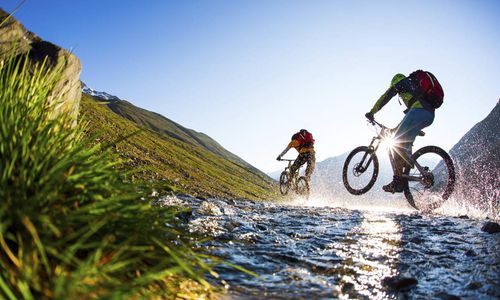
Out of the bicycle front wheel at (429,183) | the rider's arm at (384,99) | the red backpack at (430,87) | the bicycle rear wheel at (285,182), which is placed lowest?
the bicycle rear wheel at (285,182)

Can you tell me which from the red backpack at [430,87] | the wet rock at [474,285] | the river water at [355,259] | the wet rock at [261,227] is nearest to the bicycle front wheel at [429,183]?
the red backpack at [430,87]

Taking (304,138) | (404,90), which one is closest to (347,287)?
Result: (404,90)

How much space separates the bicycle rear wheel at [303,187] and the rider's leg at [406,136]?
40.8 feet

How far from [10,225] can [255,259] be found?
3097 millimetres

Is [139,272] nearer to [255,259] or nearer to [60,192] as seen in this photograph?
[60,192]

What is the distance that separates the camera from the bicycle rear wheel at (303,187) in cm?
2447

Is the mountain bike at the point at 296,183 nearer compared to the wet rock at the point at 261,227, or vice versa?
the wet rock at the point at 261,227

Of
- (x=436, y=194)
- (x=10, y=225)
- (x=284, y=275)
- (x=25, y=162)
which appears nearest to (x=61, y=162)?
(x=25, y=162)

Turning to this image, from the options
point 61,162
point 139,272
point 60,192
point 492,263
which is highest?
point 492,263

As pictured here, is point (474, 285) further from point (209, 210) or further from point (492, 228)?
point (209, 210)

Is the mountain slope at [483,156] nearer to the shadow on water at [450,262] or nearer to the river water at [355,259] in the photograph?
the shadow on water at [450,262]

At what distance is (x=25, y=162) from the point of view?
237cm

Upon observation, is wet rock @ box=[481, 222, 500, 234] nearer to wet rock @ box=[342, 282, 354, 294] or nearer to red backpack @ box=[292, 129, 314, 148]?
wet rock @ box=[342, 282, 354, 294]

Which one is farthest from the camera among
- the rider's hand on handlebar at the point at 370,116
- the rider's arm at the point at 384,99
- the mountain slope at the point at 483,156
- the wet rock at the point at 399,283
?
the mountain slope at the point at 483,156
